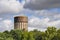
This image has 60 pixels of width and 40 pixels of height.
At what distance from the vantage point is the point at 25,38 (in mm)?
61906

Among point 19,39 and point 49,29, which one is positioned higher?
point 49,29

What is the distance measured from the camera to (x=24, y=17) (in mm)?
86312

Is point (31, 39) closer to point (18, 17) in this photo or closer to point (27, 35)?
point (27, 35)

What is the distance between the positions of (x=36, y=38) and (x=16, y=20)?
21.9 metres

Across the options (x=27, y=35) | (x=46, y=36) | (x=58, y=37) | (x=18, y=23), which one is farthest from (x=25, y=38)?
(x=18, y=23)

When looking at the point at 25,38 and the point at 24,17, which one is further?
the point at 24,17

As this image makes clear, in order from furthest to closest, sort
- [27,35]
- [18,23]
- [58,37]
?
[18,23]
[27,35]
[58,37]

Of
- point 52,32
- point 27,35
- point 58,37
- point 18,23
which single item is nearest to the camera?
point 58,37

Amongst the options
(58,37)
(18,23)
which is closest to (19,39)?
(58,37)

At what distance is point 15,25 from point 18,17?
3.13 m

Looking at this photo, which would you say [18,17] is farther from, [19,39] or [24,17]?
[19,39]

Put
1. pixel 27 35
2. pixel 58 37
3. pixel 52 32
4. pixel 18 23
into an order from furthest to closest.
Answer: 1. pixel 18 23
2. pixel 27 35
3. pixel 52 32
4. pixel 58 37

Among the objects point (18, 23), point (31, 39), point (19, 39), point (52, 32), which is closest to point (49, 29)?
point (52, 32)

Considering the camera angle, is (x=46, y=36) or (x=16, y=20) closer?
(x=46, y=36)
